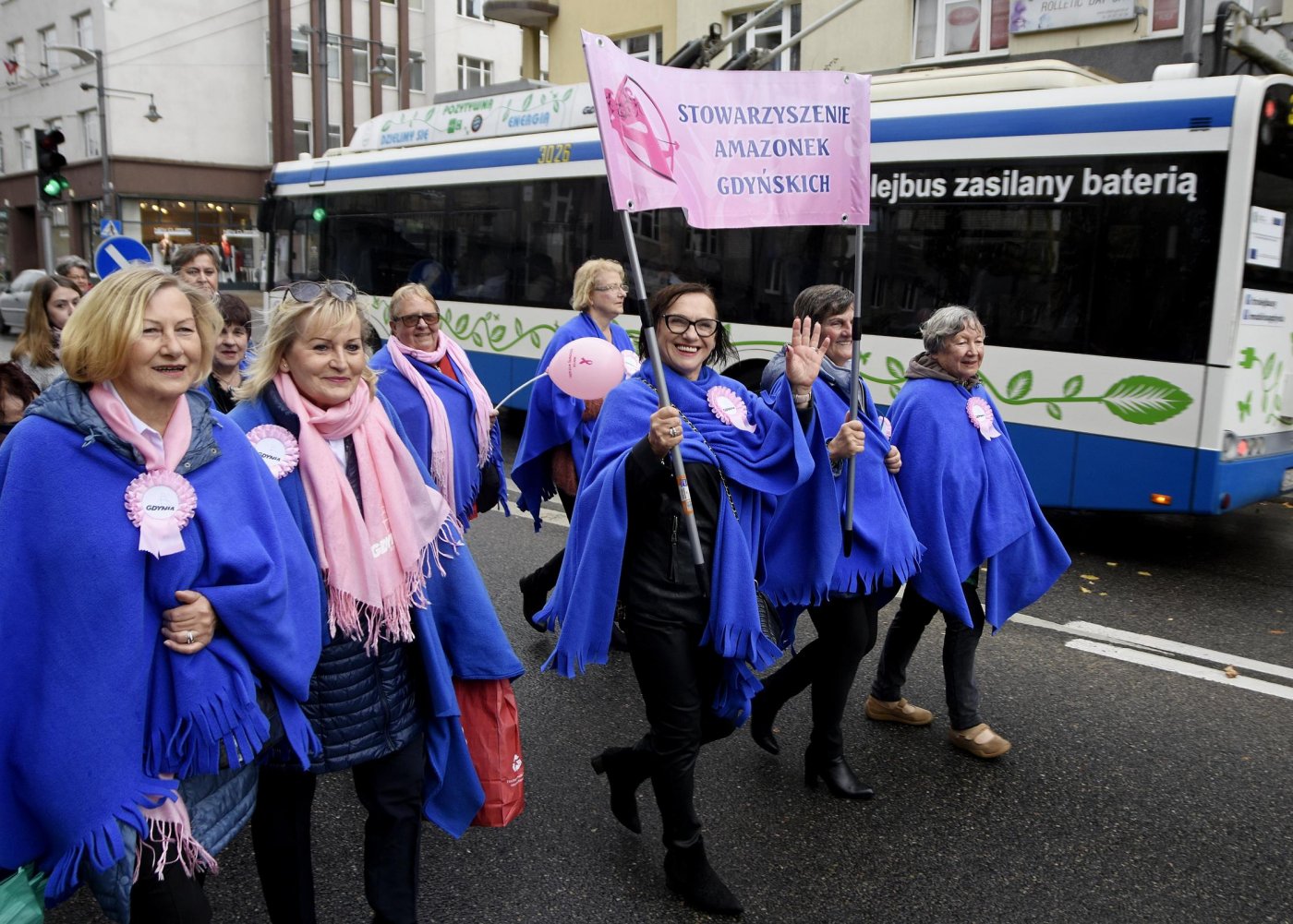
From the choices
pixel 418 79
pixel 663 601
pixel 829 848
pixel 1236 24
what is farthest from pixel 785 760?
pixel 418 79

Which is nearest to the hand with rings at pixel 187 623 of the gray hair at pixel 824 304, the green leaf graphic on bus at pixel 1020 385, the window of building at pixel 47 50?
the gray hair at pixel 824 304

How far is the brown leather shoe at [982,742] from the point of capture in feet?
13.7

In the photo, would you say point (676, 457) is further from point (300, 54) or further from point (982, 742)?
point (300, 54)

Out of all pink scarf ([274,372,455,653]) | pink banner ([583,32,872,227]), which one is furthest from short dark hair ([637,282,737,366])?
pink scarf ([274,372,455,653])

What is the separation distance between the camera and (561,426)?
17.7ft

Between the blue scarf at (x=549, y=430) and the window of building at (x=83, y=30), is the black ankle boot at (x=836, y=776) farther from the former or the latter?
the window of building at (x=83, y=30)

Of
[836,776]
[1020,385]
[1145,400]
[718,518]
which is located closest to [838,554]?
[718,518]

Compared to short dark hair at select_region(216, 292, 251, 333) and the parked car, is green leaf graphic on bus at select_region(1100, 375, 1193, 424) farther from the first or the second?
the parked car

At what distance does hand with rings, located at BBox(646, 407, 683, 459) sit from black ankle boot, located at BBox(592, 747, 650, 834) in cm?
103

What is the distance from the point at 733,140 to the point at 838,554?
1320 millimetres

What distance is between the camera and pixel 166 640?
219 cm

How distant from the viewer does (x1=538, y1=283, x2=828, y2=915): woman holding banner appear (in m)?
3.17

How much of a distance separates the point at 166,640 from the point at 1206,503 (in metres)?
6.22

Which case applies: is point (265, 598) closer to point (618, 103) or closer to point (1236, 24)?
point (618, 103)
